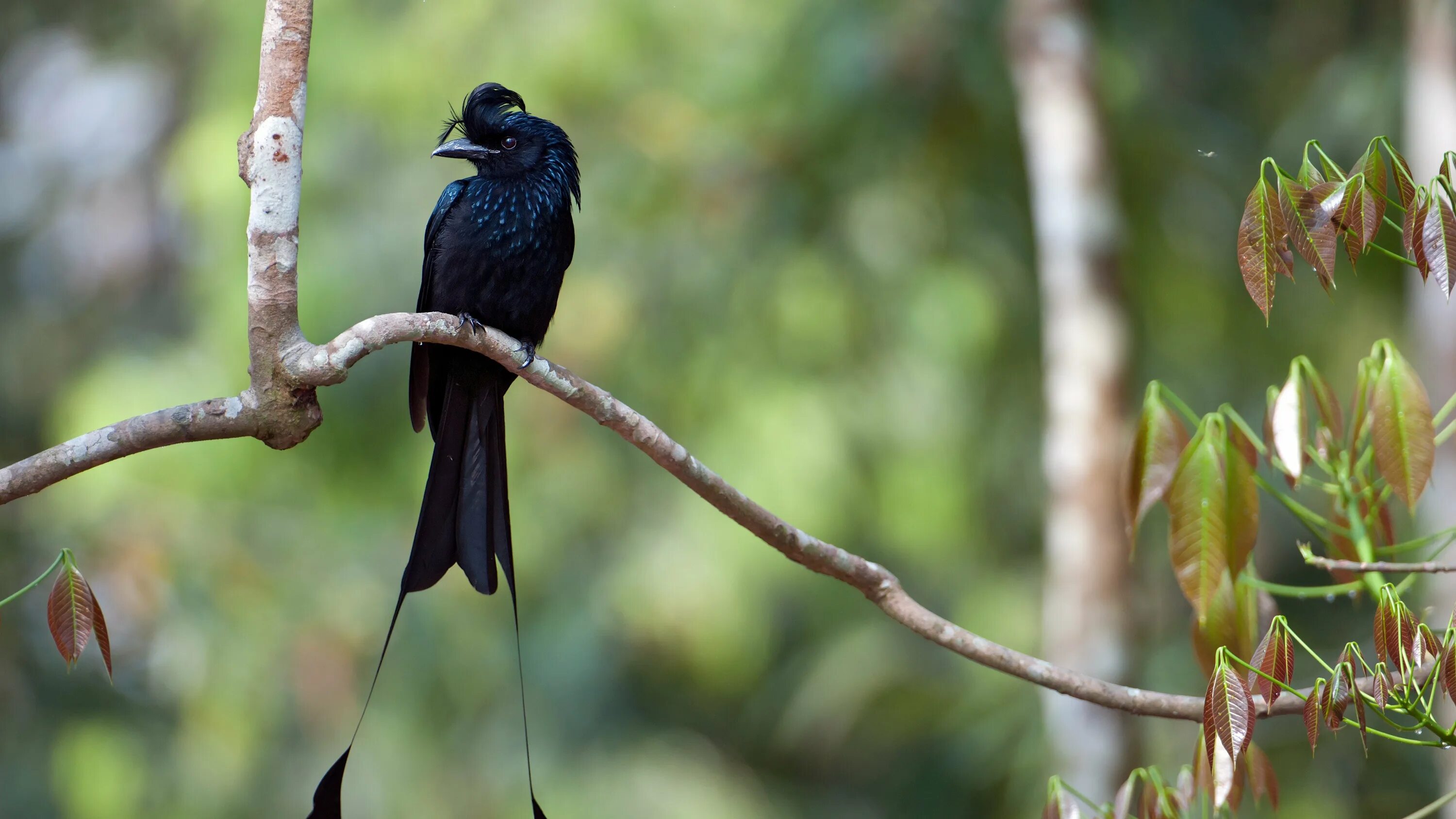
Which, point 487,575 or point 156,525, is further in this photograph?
point 156,525

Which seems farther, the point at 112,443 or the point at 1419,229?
the point at 112,443

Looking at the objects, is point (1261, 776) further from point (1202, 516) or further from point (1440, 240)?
point (1440, 240)

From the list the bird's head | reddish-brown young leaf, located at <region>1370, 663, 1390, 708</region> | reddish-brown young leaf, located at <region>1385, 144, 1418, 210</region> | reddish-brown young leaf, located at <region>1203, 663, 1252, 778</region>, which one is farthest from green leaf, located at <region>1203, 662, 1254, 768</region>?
the bird's head

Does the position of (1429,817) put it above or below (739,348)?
below

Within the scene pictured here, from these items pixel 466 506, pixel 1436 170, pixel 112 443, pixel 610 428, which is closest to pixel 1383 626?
pixel 610 428

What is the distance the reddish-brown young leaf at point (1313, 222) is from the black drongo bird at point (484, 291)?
A: 1.20m

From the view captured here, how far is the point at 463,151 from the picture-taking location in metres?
2.61

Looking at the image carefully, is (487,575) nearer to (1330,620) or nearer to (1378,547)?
(1378,547)

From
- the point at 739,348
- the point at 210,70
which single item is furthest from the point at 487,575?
the point at 210,70

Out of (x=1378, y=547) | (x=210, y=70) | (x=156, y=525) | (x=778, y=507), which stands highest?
(x=210, y=70)

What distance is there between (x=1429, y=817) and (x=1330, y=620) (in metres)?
2.28

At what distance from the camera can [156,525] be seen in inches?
202

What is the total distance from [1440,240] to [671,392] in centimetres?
421

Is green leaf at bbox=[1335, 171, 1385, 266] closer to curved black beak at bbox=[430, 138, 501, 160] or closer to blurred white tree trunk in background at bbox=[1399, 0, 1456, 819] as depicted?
curved black beak at bbox=[430, 138, 501, 160]
